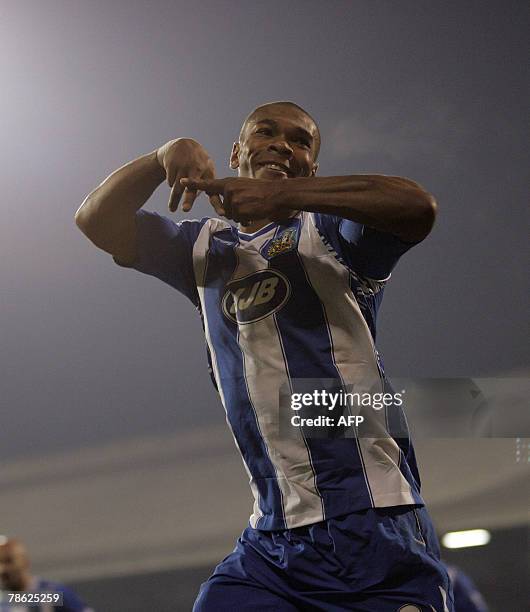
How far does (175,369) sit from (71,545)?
0.42 metres

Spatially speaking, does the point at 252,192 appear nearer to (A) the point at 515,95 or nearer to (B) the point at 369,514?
(B) the point at 369,514

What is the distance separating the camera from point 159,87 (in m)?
1.87

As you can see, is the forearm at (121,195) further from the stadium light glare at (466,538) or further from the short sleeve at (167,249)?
the stadium light glare at (466,538)

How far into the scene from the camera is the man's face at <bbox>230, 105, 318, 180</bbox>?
1.37m

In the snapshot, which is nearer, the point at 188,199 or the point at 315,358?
the point at 188,199

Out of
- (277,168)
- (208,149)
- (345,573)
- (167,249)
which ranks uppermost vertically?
(208,149)

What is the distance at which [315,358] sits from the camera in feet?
4.12

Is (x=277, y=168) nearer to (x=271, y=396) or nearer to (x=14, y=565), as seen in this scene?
(x=271, y=396)

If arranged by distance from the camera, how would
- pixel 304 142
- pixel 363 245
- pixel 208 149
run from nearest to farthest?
pixel 363 245 < pixel 304 142 < pixel 208 149

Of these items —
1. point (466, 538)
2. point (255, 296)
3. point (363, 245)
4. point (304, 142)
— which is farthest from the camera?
point (466, 538)

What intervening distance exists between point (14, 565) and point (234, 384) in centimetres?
75

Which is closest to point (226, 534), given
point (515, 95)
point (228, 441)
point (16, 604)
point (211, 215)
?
point (228, 441)

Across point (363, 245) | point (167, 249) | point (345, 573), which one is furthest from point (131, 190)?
point (345, 573)

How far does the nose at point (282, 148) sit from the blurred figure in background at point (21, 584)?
97 cm
